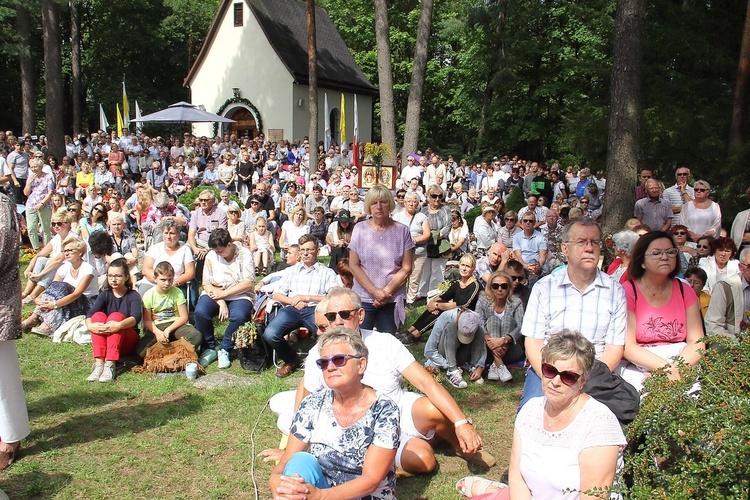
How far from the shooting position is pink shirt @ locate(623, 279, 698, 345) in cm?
395

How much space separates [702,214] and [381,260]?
532 centimetres

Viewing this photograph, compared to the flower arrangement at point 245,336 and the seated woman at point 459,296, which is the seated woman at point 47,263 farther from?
the seated woman at point 459,296

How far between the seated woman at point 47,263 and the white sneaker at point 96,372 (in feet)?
7.60

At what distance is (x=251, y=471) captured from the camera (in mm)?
4242

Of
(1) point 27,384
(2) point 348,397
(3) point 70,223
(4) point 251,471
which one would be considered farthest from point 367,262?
(3) point 70,223

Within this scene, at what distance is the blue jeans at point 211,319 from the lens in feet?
22.0

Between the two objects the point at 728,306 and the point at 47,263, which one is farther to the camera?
the point at 47,263

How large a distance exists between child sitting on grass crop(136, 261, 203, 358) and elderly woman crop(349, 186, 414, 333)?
206 cm

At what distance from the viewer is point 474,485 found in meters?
3.88

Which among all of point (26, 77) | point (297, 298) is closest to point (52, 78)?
point (26, 77)

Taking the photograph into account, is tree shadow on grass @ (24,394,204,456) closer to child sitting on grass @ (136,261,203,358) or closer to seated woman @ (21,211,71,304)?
child sitting on grass @ (136,261,203,358)

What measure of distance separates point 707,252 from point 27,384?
7287mm

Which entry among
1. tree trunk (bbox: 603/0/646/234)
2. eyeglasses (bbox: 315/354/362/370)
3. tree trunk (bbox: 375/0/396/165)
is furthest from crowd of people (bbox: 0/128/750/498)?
tree trunk (bbox: 375/0/396/165)

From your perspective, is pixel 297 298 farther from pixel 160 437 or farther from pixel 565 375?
pixel 565 375
